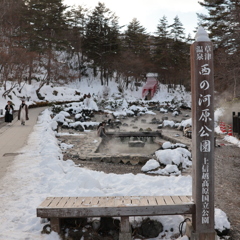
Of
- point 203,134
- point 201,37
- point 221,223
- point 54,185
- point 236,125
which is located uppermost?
point 201,37

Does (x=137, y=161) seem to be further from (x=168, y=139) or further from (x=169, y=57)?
(x=169, y=57)

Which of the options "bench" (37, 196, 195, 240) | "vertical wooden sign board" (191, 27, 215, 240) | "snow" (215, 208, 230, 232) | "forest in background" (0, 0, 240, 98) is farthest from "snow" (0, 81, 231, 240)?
"forest in background" (0, 0, 240, 98)

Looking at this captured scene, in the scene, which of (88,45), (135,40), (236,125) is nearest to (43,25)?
(88,45)

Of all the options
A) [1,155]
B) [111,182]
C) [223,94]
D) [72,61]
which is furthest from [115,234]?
[72,61]

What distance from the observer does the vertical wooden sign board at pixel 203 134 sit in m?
3.81

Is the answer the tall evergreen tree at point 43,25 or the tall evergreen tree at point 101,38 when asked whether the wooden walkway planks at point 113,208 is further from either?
the tall evergreen tree at point 101,38

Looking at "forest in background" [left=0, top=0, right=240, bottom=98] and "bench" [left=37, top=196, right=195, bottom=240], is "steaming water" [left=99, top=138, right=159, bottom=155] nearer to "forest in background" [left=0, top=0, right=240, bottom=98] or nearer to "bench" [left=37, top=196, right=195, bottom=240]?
"bench" [left=37, top=196, right=195, bottom=240]

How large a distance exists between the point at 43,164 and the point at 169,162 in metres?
4.31

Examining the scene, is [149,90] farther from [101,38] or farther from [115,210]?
[115,210]

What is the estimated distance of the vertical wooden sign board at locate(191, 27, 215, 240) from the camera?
150 inches

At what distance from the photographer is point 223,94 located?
25.5 meters

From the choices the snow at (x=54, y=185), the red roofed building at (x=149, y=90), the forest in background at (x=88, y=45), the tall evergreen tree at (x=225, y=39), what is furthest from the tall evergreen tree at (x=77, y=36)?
the snow at (x=54, y=185)

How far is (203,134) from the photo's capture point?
3875mm

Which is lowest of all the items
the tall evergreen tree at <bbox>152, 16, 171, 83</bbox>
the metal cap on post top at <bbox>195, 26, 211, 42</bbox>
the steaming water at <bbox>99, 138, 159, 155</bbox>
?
the steaming water at <bbox>99, 138, 159, 155</bbox>
